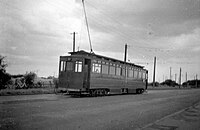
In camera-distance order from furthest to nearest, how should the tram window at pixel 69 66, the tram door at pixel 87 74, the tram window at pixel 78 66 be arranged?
the tram window at pixel 69 66 → the tram window at pixel 78 66 → the tram door at pixel 87 74

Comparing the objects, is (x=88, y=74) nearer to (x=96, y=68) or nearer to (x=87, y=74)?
(x=87, y=74)

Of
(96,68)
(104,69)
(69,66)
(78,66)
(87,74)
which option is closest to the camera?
(87,74)

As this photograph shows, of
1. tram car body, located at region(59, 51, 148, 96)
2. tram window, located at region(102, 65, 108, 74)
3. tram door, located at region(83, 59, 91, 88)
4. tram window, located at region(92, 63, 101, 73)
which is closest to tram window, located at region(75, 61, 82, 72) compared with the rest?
tram car body, located at region(59, 51, 148, 96)

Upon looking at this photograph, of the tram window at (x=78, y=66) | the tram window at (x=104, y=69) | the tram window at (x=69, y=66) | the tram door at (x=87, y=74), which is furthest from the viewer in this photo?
the tram window at (x=104, y=69)

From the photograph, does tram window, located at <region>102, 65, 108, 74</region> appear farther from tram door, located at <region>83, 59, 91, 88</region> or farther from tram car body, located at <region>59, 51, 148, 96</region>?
tram door, located at <region>83, 59, 91, 88</region>

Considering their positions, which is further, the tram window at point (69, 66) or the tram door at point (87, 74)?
the tram window at point (69, 66)

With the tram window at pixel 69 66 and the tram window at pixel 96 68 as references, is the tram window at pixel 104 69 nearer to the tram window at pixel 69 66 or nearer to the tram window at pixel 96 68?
the tram window at pixel 96 68

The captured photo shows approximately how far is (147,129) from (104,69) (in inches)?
571

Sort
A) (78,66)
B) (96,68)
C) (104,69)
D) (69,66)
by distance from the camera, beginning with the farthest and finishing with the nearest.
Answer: (104,69), (96,68), (69,66), (78,66)

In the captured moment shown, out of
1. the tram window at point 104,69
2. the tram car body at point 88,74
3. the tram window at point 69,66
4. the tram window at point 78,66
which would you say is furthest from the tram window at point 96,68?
Answer: the tram window at point 69,66

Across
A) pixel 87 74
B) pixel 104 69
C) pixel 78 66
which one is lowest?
pixel 87 74

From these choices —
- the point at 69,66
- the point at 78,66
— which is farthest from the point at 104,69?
the point at 69,66

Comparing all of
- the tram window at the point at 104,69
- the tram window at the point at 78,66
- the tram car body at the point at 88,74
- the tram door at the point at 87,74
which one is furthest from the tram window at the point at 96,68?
the tram window at the point at 78,66

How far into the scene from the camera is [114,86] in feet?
76.7
